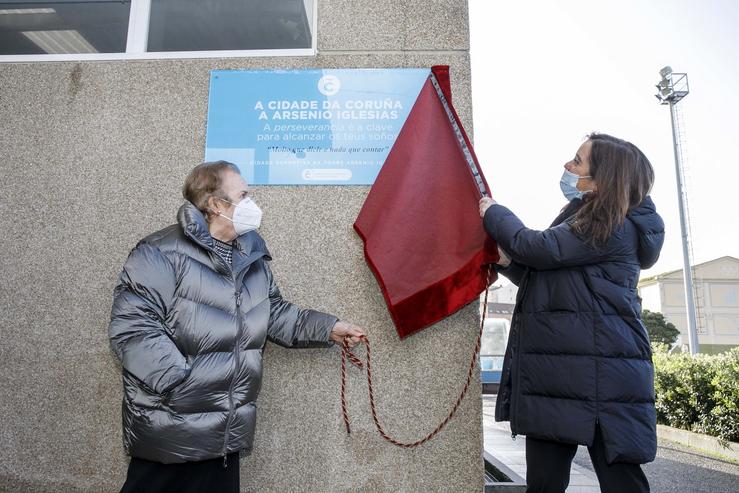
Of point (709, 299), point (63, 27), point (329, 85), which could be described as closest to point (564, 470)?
point (329, 85)

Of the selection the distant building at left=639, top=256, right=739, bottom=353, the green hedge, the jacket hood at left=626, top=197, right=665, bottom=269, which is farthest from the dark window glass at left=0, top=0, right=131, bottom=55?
the distant building at left=639, top=256, right=739, bottom=353

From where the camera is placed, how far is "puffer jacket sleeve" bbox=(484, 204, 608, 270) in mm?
2203

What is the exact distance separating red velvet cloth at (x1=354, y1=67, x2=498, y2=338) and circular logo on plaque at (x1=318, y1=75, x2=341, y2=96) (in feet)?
1.70

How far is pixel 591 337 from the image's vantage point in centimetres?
213

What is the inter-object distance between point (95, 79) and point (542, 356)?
3030 mm

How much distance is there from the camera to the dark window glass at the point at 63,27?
11.8ft

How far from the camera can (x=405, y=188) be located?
A: 287 cm

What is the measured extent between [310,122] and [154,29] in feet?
4.48

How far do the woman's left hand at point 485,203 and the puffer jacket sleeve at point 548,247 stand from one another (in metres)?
0.22

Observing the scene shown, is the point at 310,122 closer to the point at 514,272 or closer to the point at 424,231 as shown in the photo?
the point at 424,231

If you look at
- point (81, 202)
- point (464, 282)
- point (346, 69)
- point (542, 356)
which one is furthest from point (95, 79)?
point (542, 356)

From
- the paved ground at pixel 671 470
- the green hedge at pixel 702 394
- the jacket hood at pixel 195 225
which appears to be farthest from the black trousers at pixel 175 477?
the green hedge at pixel 702 394

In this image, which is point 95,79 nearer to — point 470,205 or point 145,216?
point 145,216

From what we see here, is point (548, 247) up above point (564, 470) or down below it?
above
